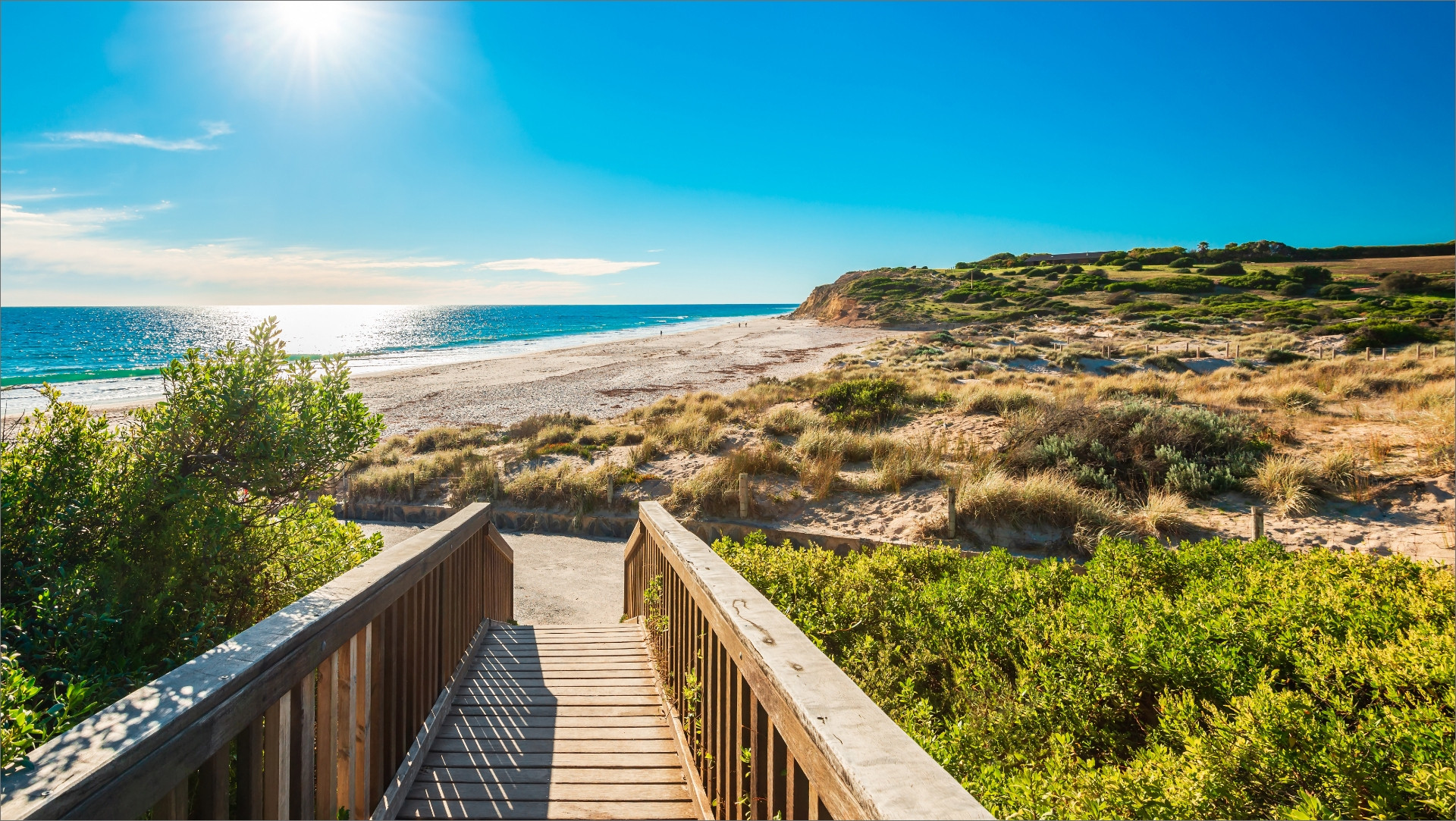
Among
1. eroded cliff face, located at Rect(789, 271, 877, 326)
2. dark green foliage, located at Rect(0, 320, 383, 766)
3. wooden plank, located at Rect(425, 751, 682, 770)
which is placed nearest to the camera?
dark green foliage, located at Rect(0, 320, 383, 766)

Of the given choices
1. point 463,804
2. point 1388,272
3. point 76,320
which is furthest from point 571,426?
point 76,320

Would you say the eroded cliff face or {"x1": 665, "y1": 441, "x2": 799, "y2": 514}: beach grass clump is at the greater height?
the eroded cliff face

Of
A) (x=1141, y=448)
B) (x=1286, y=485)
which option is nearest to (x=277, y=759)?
(x=1141, y=448)

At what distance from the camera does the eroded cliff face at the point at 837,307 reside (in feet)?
256

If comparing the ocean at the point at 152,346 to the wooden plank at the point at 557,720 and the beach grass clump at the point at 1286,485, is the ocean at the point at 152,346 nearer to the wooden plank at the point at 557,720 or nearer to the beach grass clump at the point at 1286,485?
the wooden plank at the point at 557,720

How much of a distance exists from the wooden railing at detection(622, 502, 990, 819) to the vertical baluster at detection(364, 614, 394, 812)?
1194 millimetres

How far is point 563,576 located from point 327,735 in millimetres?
7541

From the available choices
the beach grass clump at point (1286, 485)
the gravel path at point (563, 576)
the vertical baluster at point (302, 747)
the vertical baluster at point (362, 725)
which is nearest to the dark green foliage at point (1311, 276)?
the beach grass clump at point (1286, 485)

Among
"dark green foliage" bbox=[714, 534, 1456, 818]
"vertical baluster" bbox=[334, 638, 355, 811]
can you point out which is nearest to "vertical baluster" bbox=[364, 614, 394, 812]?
"vertical baluster" bbox=[334, 638, 355, 811]

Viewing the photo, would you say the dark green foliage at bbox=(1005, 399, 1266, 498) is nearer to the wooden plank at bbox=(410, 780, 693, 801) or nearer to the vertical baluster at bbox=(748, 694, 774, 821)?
the wooden plank at bbox=(410, 780, 693, 801)

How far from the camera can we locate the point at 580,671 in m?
4.18

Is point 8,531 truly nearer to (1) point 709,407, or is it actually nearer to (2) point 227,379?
(2) point 227,379

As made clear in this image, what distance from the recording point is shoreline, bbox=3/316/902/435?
2727cm

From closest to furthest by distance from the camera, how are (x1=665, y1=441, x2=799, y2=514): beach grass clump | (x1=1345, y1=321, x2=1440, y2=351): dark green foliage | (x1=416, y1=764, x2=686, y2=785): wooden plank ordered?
(x1=416, y1=764, x2=686, y2=785): wooden plank, (x1=665, y1=441, x2=799, y2=514): beach grass clump, (x1=1345, y1=321, x2=1440, y2=351): dark green foliage
